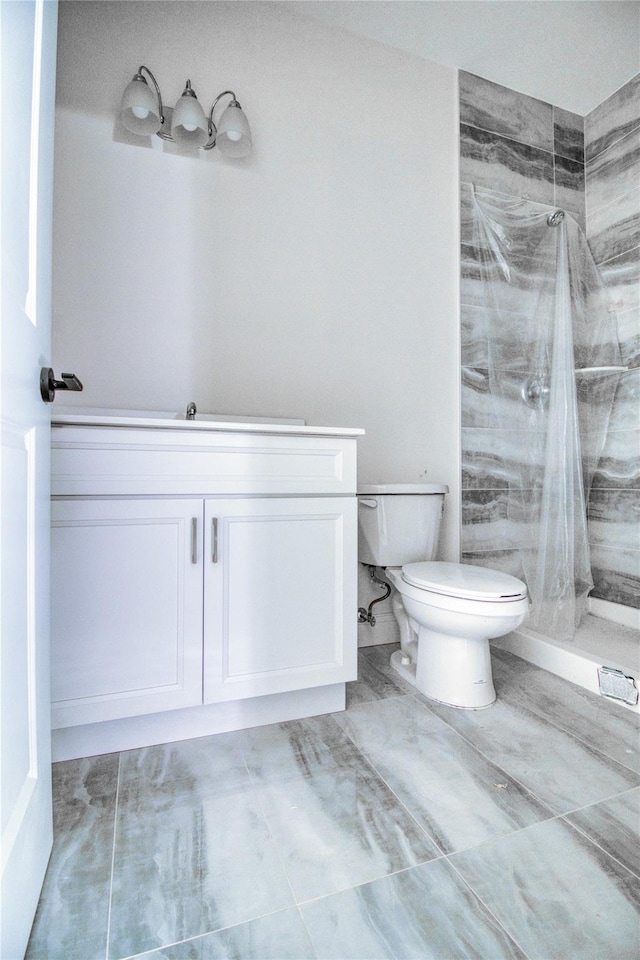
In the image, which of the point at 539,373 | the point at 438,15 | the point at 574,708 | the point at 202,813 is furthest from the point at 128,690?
the point at 438,15

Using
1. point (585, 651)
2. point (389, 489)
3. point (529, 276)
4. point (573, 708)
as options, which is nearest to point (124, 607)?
point (389, 489)

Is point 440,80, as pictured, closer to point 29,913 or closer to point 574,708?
point 574,708

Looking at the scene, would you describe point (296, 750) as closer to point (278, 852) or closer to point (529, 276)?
point (278, 852)

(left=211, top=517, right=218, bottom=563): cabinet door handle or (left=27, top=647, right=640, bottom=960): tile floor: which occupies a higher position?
(left=211, top=517, right=218, bottom=563): cabinet door handle

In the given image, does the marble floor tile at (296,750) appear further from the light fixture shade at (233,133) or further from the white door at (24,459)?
the light fixture shade at (233,133)

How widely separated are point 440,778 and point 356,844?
0.29m

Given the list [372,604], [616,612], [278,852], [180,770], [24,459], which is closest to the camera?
[24,459]

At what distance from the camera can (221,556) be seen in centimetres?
130

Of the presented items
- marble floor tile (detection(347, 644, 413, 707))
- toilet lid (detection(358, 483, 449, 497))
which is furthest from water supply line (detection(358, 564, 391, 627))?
toilet lid (detection(358, 483, 449, 497))

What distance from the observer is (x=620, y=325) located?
2283 millimetres

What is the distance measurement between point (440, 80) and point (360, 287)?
107 cm

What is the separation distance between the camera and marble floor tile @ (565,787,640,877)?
936 millimetres

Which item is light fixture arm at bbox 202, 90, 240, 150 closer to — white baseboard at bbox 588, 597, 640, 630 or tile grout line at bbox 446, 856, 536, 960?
tile grout line at bbox 446, 856, 536, 960

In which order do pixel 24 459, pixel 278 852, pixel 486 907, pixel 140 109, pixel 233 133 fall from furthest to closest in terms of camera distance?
pixel 233 133 < pixel 140 109 < pixel 278 852 < pixel 486 907 < pixel 24 459
